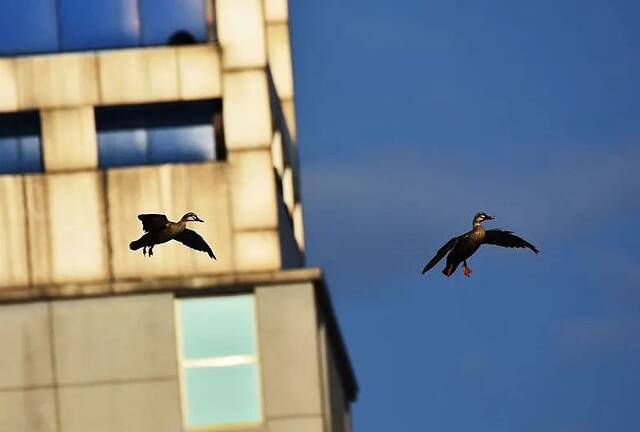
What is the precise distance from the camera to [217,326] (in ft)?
253

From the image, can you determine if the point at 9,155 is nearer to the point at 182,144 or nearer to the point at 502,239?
the point at 182,144

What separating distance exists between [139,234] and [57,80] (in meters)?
4.74

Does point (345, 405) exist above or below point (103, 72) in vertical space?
below

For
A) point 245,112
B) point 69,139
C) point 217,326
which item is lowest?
point 217,326

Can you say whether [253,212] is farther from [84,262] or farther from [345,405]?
[345,405]

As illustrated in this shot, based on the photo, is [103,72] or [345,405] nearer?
[103,72]

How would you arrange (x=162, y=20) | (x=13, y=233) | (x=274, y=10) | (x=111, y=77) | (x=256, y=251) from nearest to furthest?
(x=256, y=251) → (x=13, y=233) → (x=111, y=77) → (x=162, y=20) → (x=274, y=10)

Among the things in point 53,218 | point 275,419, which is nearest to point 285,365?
point 275,419

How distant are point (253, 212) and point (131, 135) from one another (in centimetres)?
373

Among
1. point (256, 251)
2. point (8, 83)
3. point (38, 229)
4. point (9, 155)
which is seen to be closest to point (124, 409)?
point (256, 251)

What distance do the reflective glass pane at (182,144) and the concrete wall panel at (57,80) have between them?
73.3 inches

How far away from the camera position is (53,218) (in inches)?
3105

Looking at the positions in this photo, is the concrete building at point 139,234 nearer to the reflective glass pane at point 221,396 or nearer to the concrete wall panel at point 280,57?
the reflective glass pane at point 221,396

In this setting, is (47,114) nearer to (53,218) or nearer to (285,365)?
(53,218)
